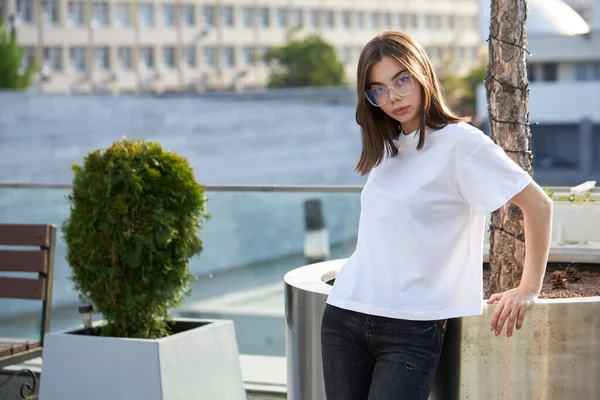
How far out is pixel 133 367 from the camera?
173 inches

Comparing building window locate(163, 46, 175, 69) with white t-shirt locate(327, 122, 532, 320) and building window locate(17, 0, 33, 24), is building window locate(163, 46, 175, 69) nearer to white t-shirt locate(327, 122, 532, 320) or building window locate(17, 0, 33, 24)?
building window locate(17, 0, 33, 24)

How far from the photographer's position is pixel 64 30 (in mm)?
83125

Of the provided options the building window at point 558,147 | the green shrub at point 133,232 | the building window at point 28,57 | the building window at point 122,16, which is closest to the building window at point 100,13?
the building window at point 122,16

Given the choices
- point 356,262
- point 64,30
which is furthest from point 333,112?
point 356,262

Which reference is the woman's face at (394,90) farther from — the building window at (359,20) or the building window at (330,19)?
the building window at (359,20)

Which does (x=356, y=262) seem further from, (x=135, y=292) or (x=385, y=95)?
(x=135, y=292)

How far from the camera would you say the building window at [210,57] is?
308 ft

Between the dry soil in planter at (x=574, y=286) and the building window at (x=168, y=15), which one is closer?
the dry soil in planter at (x=574, y=286)

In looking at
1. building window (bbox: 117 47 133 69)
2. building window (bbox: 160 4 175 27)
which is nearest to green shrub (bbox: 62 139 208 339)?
building window (bbox: 117 47 133 69)

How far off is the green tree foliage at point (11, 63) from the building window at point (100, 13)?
772 cm

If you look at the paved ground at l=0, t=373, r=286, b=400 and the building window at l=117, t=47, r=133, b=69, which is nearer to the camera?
the paved ground at l=0, t=373, r=286, b=400

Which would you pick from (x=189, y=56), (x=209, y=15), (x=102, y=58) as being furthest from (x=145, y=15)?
(x=209, y=15)

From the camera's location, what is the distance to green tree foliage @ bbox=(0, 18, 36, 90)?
7494cm

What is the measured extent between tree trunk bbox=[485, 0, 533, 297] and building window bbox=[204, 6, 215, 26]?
297 ft
